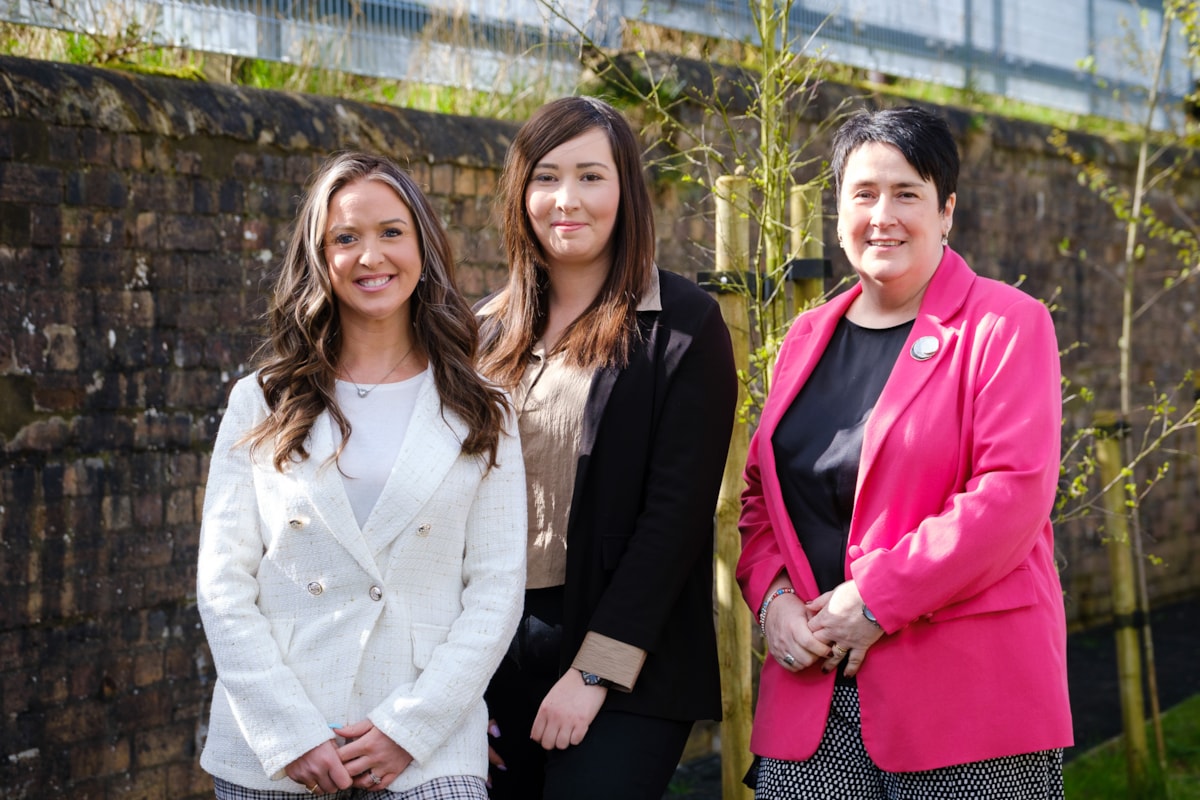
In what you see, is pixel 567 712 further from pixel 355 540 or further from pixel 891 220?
pixel 891 220

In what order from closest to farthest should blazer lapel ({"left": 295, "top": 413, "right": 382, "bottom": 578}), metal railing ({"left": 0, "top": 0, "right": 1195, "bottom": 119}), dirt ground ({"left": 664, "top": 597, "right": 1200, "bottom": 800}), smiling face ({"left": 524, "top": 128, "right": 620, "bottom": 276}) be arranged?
1. blazer lapel ({"left": 295, "top": 413, "right": 382, "bottom": 578})
2. smiling face ({"left": 524, "top": 128, "right": 620, "bottom": 276})
3. metal railing ({"left": 0, "top": 0, "right": 1195, "bottom": 119})
4. dirt ground ({"left": 664, "top": 597, "right": 1200, "bottom": 800})

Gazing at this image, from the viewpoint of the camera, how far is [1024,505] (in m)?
2.37

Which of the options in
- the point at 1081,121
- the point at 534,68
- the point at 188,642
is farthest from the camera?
the point at 1081,121

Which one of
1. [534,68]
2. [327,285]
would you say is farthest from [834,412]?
[534,68]

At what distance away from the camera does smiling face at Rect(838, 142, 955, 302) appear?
2.59m

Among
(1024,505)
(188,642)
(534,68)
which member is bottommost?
(188,642)

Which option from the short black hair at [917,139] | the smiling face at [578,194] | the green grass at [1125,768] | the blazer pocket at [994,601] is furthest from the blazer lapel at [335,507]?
the green grass at [1125,768]

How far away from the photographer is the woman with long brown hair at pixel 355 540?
235 cm

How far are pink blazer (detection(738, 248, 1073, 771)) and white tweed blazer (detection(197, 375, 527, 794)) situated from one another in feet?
2.16

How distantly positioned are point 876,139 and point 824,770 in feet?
4.06

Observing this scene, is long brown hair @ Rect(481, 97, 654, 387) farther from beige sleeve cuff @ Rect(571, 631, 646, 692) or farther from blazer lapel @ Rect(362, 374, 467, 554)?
beige sleeve cuff @ Rect(571, 631, 646, 692)

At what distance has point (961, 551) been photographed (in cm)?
235

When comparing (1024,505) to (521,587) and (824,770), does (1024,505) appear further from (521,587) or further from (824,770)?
(521,587)

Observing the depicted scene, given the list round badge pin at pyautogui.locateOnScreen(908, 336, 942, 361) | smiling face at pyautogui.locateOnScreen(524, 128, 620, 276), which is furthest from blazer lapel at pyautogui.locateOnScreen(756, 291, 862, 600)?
smiling face at pyautogui.locateOnScreen(524, 128, 620, 276)
